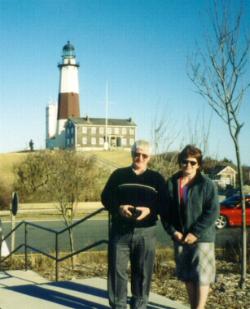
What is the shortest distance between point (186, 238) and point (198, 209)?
258 mm

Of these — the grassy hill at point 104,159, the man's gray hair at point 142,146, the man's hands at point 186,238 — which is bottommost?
the grassy hill at point 104,159

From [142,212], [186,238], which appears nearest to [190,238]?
[186,238]

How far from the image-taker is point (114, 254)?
4.16 meters

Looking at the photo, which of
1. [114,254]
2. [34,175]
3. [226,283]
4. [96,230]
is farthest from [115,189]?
[34,175]

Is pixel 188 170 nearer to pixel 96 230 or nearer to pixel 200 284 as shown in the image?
pixel 200 284

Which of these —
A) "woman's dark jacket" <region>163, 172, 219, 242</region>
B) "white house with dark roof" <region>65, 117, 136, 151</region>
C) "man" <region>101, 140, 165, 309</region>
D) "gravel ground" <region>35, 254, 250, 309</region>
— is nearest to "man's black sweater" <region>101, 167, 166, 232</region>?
"man" <region>101, 140, 165, 309</region>

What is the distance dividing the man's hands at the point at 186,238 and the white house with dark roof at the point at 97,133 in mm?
81144

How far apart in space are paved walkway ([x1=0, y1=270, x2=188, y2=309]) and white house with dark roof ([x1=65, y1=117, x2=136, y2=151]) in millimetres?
79631

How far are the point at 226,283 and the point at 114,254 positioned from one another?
207cm

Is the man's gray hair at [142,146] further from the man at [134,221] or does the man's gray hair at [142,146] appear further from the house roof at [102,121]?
the house roof at [102,121]

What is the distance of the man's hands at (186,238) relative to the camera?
390 centimetres

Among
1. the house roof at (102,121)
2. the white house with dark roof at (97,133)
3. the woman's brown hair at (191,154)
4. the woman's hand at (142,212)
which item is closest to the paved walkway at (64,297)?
the woman's hand at (142,212)

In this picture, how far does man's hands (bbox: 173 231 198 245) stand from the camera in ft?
12.8

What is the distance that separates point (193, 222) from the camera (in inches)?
156
